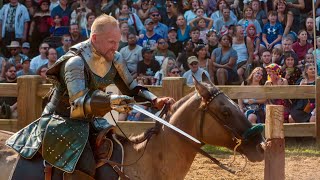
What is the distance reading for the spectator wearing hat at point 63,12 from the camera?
46.0 ft

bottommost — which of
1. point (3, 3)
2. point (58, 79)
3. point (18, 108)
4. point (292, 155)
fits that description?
point (292, 155)

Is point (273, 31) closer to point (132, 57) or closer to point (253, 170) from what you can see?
point (132, 57)

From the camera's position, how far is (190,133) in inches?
207

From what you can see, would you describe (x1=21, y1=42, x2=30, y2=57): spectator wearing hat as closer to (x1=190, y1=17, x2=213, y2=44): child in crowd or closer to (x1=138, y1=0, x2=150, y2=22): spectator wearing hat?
(x1=138, y1=0, x2=150, y2=22): spectator wearing hat

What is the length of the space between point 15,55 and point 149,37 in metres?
2.51

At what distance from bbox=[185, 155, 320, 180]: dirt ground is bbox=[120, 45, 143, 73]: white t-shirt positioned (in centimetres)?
305

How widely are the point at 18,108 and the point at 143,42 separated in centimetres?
325

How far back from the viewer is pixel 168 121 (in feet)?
17.4

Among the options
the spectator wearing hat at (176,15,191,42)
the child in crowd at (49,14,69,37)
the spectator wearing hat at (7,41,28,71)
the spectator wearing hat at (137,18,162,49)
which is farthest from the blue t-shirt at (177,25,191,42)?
the spectator wearing hat at (7,41,28,71)

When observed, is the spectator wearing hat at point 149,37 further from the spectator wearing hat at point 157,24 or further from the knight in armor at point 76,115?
the knight in armor at point 76,115

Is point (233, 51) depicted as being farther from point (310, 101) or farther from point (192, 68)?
point (310, 101)

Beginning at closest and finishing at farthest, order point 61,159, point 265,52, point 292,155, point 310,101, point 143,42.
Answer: point 61,159 → point 292,155 → point 310,101 → point 265,52 → point 143,42

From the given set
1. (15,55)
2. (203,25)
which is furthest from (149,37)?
(15,55)

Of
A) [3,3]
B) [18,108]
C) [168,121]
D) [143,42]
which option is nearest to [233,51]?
[143,42]
